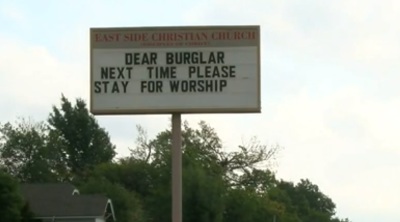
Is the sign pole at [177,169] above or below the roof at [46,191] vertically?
below

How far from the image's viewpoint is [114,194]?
90.2m

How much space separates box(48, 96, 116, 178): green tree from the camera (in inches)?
5226

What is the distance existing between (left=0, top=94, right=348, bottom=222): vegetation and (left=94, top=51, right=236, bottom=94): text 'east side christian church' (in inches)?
1185

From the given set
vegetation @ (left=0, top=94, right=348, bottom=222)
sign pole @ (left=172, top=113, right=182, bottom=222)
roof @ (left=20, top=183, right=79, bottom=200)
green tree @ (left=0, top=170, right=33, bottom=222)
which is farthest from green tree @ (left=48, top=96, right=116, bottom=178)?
sign pole @ (left=172, top=113, right=182, bottom=222)

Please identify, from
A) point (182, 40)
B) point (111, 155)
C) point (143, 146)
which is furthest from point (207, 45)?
point (111, 155)

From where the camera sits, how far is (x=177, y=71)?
102 ft

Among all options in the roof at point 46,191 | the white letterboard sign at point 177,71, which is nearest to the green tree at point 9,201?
the roof at point 46,191

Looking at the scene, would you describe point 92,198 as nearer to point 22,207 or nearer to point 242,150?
point 22,207

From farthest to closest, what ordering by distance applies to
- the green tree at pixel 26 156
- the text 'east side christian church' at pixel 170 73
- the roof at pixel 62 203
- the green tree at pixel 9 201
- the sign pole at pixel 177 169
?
the green tree at pixel 26 156, the roof at pixel 62 203, the green tree at pixel 9 201, the sign pole at pixel 177 169, the text 'east side christian church' at pixel 170 73

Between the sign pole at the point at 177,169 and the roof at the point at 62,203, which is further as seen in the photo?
the roof at the point at 62,203

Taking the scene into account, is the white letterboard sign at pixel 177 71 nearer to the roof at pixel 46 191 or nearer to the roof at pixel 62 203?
the roof at pixel 62 203

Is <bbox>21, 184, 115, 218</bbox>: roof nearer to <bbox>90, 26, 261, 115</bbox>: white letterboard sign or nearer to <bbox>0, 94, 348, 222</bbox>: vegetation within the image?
<bbox>0, 94, 348, 222</bbox>: vegetation

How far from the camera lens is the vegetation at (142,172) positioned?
65.8 metres

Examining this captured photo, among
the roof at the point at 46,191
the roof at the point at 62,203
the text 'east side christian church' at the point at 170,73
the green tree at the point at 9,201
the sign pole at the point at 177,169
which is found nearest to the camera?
the text 'east side christian church' at the point at 170,73
